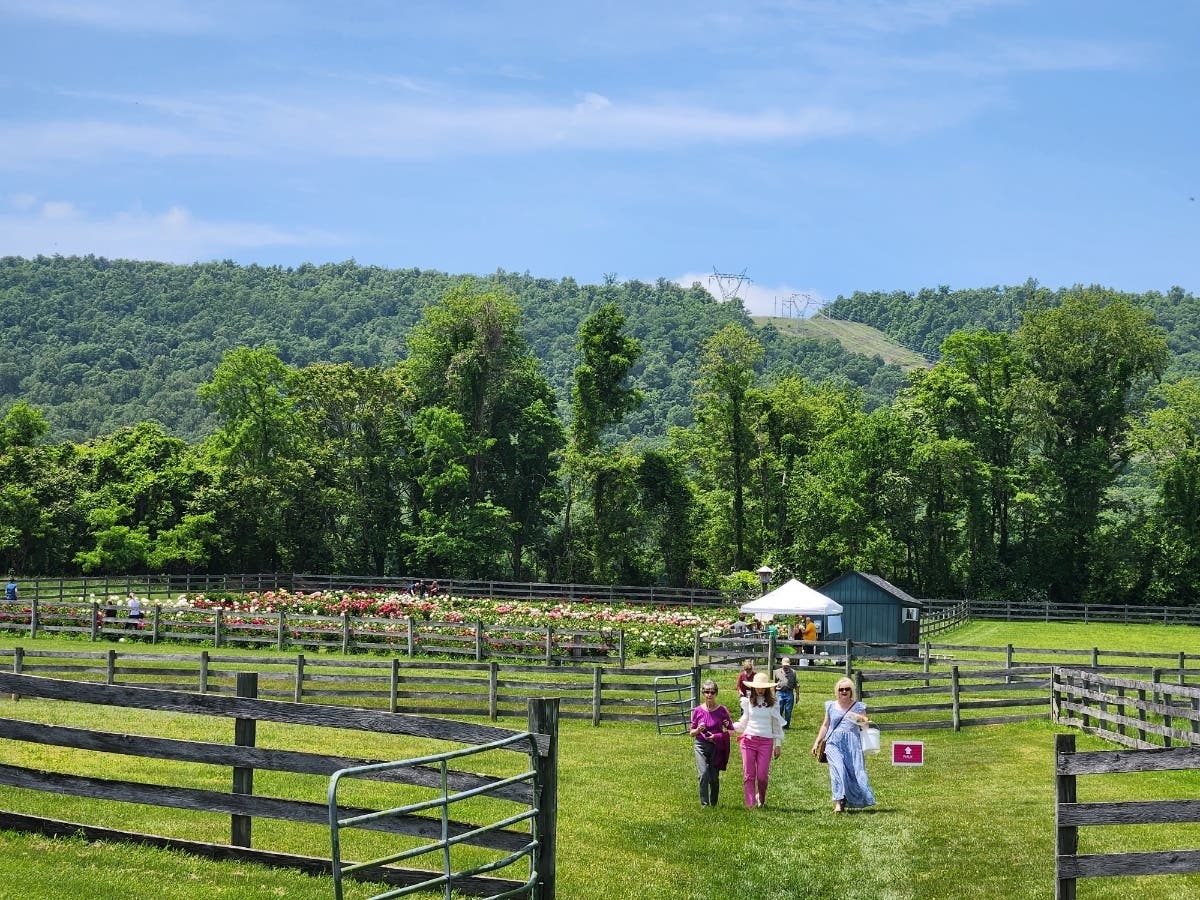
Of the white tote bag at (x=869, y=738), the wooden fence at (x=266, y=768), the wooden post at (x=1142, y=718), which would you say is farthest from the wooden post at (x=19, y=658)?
the wooden post at (x=1142, y=718)

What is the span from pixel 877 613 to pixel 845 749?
1177 inches

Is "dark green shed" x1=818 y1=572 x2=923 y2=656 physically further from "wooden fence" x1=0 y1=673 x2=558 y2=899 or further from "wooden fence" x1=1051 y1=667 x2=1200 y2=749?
"wooden fence" x1=0 y1=673 x2=558 y2=899

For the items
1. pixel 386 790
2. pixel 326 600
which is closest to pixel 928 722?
pixel 386 790

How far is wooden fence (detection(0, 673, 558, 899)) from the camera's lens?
28.5 ft

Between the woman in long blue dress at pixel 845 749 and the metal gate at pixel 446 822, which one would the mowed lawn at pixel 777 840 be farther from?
the metal gate at pixel 446 822

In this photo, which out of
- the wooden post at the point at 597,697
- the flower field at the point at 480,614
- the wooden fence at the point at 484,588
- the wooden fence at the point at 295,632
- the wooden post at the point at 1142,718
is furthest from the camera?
the wooden fence at the point at 484,588

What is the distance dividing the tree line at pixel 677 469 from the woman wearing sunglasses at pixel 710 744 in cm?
5156

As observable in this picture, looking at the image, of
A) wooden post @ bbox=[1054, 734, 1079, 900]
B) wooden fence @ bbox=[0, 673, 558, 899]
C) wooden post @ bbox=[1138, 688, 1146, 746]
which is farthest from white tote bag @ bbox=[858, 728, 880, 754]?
wooden fence @ bbox=[0, 673, 558, 899]

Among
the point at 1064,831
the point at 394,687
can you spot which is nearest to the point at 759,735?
the point at 1064,831

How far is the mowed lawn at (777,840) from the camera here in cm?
898

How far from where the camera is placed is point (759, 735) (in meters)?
16.6

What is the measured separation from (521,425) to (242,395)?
15.1m

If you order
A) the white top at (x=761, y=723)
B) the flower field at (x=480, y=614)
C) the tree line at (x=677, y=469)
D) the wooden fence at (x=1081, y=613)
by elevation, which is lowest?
the wooden fence at (x=1081, y=613)

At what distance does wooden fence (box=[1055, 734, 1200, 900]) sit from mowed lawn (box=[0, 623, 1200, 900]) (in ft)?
7.00
